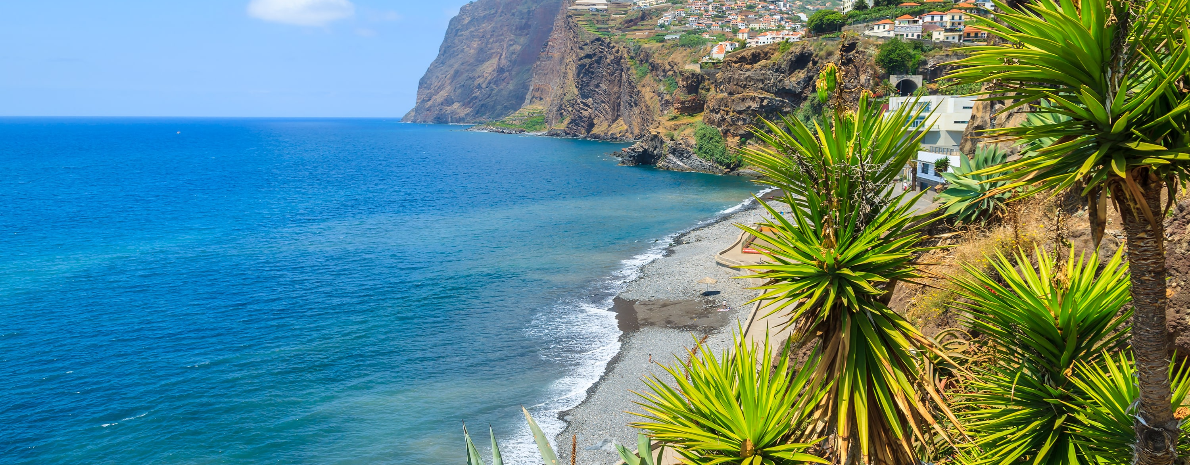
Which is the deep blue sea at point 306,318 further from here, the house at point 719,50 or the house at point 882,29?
the house at point 719,50

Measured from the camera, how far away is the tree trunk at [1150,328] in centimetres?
536

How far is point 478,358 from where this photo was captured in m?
33.6

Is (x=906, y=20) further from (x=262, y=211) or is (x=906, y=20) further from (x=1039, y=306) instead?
(x=1039, y=306)

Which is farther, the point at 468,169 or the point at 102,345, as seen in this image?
the point at 468,169

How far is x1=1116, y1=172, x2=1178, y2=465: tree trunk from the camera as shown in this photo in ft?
17.6

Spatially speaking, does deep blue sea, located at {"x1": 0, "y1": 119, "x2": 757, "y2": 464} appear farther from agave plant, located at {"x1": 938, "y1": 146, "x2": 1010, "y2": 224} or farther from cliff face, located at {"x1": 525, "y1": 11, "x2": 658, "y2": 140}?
cliff face, located at {"x1": 525, "y1": 11, "x2": 658, "y2": 140}

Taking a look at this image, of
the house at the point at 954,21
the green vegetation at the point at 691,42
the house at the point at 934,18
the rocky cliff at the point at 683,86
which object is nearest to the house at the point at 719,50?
the rocky cliff at the point at 683,86

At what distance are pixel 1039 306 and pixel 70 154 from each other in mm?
199140

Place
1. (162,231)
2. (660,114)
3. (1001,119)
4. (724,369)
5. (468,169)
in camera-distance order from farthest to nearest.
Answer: (660,114), (468,169), (162,231), (1001,119), (724,369)

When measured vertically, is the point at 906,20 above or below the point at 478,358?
above

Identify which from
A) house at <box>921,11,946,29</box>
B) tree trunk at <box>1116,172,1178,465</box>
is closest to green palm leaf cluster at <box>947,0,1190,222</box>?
tree trunk at <box>1116,172,1178,465</box>

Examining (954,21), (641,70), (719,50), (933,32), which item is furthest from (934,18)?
(641,70)

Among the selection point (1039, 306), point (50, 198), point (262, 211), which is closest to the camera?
point (1039, 306)

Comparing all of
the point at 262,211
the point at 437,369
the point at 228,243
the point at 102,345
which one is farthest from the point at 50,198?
the point at 437,369
